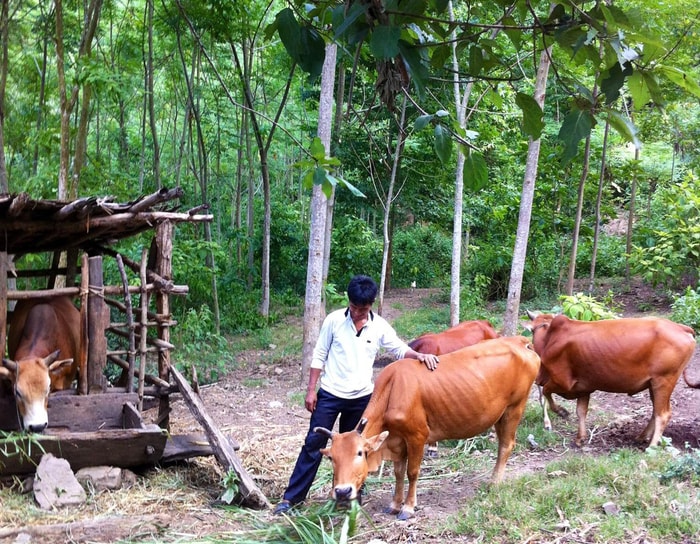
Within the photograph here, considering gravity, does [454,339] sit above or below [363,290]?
below

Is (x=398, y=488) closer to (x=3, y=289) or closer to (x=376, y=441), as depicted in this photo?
(x=376, y=441)

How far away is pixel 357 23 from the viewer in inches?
79.7

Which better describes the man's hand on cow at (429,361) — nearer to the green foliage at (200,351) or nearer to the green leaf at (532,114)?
the green leaf at (532,114)

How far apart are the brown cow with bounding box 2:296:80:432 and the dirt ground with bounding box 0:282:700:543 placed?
1.35m

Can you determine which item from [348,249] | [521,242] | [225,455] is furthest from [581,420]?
[348,249]

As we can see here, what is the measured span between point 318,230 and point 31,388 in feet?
13.6

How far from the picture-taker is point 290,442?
7.52 meters

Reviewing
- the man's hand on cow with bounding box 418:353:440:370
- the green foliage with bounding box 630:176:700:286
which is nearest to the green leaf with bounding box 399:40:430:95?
the man's hand on cow with bounding box 418:353:440:370

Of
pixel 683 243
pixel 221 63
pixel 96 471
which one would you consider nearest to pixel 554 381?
pixel 96 471

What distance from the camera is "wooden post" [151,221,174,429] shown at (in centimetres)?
730

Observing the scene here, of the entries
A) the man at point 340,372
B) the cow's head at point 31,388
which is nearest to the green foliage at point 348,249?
the cow's head at point 31,388

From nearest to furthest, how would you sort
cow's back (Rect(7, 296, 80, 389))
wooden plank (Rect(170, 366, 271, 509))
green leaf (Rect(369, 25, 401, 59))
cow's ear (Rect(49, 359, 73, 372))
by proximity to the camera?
green leaf (Rect(369, 25, 401, 59)) → wooden plank (Rect(170, 366, 271, 509)) → cow's ear (Rect(49, 359, 73, 372)) → cow's back (Rect(7, 296, 80, 389))

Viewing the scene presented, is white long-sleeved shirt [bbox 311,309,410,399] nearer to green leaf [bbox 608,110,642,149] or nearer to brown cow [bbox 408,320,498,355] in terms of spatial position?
brown cow [bbox 408,320,498,355]

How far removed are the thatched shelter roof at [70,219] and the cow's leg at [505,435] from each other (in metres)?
3.54
